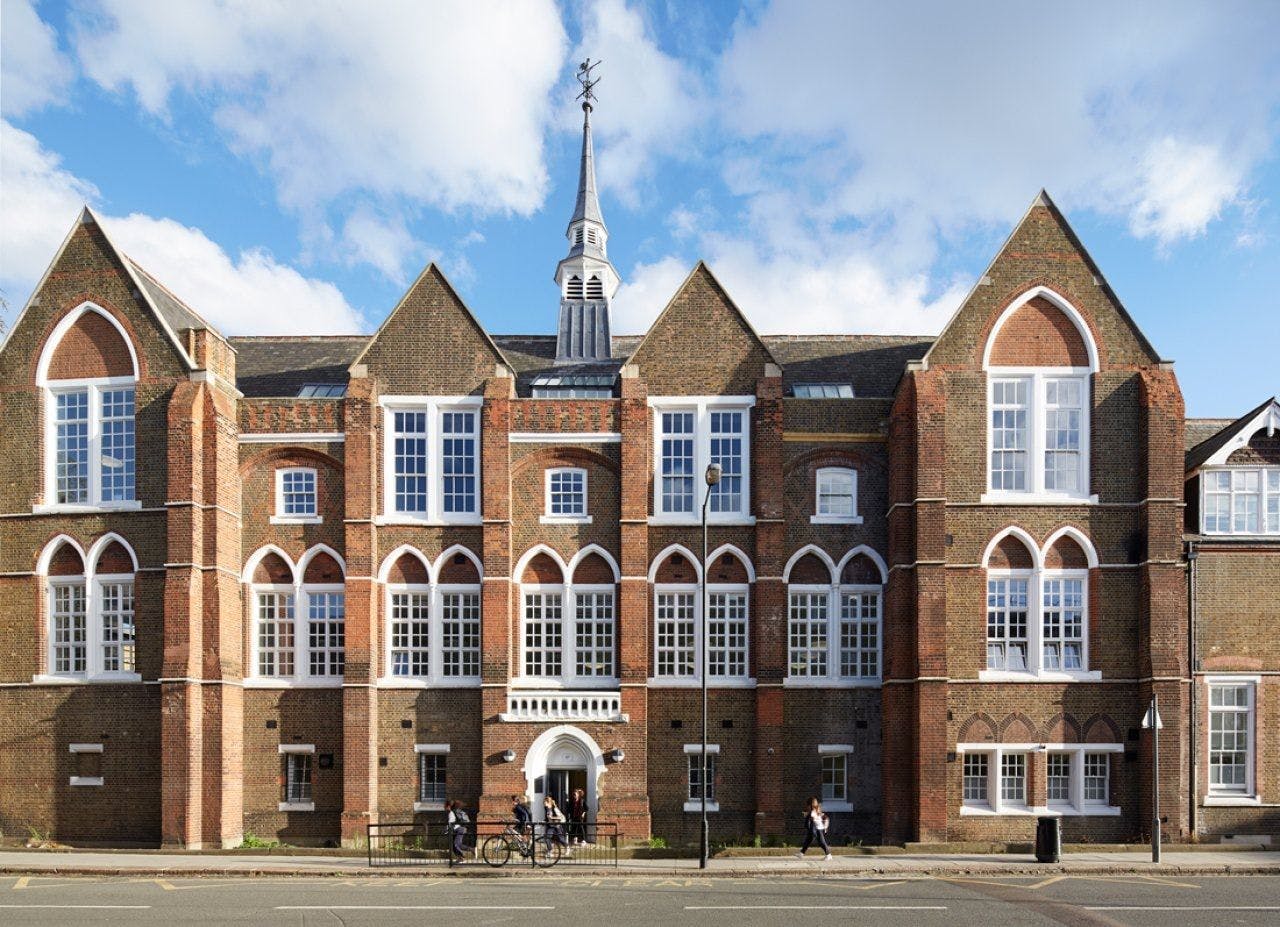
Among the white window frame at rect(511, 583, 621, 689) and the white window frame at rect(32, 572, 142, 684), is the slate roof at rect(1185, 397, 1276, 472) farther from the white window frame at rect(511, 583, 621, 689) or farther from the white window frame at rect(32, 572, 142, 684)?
the white window frame at rect(32, 572, 142, 684)

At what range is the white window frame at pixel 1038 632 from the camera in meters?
30.6

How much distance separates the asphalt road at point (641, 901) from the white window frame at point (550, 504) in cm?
1051

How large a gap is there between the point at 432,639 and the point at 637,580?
596cm

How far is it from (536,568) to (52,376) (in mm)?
14455

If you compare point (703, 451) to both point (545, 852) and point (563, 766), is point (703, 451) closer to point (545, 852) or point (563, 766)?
point (563, 766)

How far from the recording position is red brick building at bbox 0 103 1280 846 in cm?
3050

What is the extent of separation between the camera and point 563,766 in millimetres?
31016

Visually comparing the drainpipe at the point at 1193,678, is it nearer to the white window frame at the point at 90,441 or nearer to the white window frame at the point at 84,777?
the white window frame at the point at 90,441

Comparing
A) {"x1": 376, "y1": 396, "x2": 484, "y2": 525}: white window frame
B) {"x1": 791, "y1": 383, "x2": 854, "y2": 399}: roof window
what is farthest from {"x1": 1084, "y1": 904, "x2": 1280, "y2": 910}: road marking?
Result: {"x1": 376, "y1": 396, "x2": 484, "y2": 525}: white window frame

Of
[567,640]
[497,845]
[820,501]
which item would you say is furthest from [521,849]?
[820,501]

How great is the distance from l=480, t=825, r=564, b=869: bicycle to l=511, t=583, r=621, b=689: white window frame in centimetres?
559

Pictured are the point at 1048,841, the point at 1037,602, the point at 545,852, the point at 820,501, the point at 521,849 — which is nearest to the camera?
the point at 521,849

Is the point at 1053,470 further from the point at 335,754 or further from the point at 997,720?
the point at 335,754

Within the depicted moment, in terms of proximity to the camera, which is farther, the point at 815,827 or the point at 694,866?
the point at 815,827
